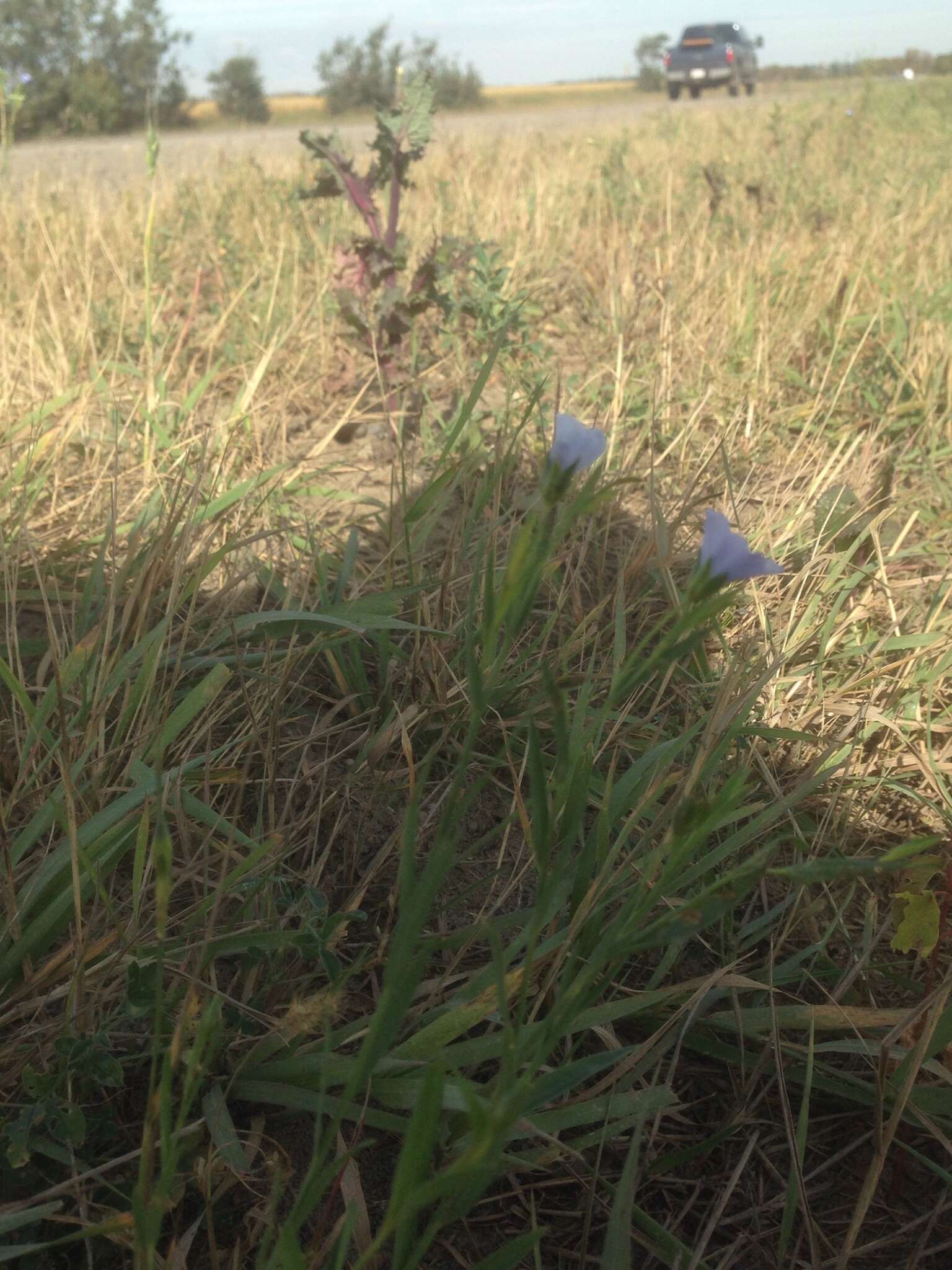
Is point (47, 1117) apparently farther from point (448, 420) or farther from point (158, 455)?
point (448, 420)

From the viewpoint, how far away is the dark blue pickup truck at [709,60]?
2377 centimetres

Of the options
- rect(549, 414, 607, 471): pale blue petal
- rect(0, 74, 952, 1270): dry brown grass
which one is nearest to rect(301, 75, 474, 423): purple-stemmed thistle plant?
rect(0, 74, 952, 1270): dry brown grass

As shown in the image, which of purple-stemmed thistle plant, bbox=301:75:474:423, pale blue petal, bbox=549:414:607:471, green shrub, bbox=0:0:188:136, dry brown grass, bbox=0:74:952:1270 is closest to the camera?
pale blue petal, bbox=549:414:607:471

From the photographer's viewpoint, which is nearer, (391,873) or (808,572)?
(391,873)

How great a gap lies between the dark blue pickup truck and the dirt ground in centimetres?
839

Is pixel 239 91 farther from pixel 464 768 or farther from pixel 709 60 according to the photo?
pixel 464 768

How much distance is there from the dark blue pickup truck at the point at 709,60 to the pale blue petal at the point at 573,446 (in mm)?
26177

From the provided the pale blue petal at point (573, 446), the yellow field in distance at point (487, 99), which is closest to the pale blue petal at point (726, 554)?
the pale blue petal at point (573, 446)

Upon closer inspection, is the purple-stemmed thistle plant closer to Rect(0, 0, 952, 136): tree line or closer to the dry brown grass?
the dry brown grass

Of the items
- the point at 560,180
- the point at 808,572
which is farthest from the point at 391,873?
the point at 560,180

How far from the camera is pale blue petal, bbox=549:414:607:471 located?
29.4 inches

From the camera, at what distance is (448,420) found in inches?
103

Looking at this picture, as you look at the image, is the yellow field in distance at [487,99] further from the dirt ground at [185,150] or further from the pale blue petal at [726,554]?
the pale blue petal at [726,554]

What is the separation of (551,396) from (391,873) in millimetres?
1740
